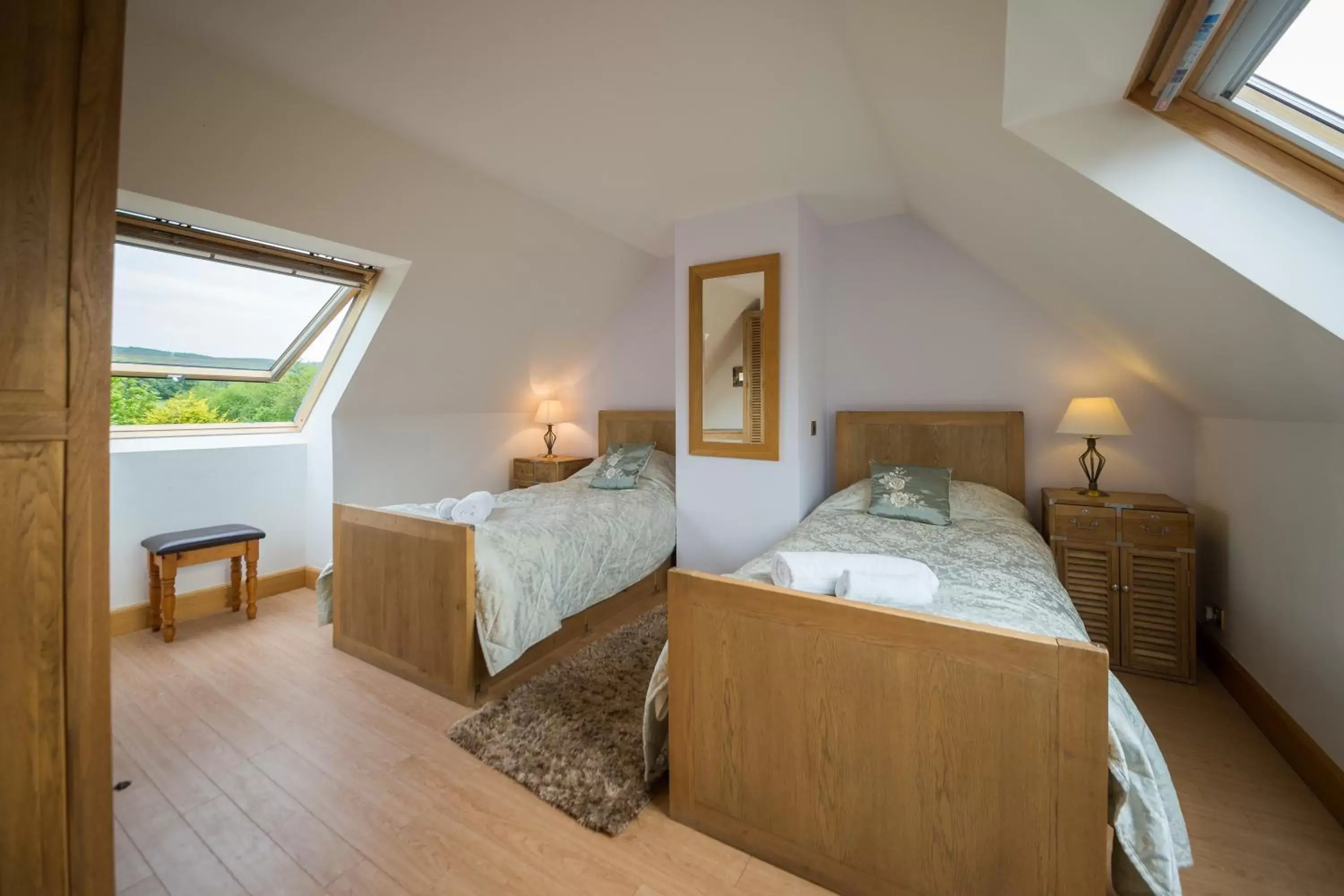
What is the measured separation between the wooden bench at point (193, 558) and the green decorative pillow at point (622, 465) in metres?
2.05

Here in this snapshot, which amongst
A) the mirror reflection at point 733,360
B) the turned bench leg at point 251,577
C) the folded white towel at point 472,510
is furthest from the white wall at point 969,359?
the turned bench leg at point 251,577

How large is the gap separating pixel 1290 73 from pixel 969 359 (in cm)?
213

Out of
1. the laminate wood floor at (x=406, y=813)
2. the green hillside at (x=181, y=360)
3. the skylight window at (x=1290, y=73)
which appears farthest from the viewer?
the green hillside at (x=181, y=360)

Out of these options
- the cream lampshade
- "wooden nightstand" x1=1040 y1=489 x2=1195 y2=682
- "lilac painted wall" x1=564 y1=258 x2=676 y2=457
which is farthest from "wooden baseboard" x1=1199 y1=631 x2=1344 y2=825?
the cream lampshade

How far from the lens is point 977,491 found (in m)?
2.83

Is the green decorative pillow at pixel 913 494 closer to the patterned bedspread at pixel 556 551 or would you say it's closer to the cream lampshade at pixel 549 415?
the patterned bedspread at pixel 556 551

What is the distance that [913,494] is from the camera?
2.77m

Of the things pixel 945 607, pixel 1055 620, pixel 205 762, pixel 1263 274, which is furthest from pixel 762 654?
pixel 205 762

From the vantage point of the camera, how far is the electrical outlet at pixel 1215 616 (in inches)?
93.6

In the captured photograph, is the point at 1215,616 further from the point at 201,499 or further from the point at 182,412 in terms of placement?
the point at 182,412

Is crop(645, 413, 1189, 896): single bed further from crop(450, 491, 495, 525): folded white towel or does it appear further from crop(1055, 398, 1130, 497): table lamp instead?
crop(450, 491, 495, 525): folded white towel

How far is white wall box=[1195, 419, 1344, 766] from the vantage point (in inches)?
63.7

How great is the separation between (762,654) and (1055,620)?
877mm

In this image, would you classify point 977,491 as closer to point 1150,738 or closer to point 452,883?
point 1150,738
